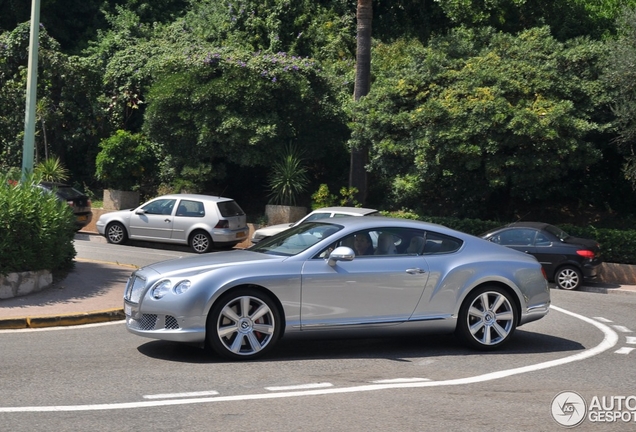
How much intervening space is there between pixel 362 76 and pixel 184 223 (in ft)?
22.1

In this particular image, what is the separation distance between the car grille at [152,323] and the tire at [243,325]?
35cm

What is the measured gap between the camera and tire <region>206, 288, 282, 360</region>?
930 centimetres

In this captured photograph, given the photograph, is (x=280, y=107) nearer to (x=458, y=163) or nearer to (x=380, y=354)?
(x=458, y=163)

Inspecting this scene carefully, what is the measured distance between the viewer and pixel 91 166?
3297 cm

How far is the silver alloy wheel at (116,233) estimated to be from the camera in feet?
81.4

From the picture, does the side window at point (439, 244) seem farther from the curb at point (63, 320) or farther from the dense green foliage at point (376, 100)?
the dense green foliage at point (376, 100)

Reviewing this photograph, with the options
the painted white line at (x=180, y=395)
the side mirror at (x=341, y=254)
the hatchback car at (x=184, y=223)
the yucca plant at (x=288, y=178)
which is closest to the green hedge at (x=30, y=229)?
the side mirror at (x=341, y=254)

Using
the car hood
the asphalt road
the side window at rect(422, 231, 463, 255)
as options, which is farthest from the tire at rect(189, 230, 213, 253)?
the side window at rect(422, 231, 463, 255)

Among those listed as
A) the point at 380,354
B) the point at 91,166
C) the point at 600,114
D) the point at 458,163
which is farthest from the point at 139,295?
the point at 91,166

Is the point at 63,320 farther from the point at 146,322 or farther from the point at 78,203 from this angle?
the point at 78,203

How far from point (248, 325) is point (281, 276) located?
611 mm

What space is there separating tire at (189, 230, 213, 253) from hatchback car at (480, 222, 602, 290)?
24.5 feet

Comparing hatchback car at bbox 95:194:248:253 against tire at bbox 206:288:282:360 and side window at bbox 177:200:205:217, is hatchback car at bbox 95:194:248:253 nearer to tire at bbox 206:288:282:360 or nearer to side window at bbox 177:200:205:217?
side window at bbox 177:200:205:217

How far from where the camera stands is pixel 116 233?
2484cm
